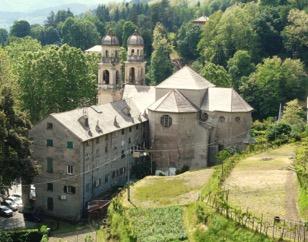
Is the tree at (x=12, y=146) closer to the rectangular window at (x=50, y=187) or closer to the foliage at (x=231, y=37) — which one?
the rectangular window at (x=50, y=187)

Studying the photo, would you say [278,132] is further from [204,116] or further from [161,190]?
[161,190]

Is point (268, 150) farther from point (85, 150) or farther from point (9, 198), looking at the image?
point (9, 198)

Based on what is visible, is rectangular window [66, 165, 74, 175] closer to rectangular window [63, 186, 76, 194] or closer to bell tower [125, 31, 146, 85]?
rectangular window [63, 186, 76, 194]

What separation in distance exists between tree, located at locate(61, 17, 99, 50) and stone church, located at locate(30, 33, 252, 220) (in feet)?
260

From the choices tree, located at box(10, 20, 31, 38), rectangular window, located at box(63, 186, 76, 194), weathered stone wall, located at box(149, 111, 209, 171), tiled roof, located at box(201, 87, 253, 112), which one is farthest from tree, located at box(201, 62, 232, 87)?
tree, located at box(10, 20, 31, 38)

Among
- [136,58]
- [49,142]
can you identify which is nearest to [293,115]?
[136,58]

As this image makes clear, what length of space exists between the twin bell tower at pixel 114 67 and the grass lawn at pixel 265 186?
25.7 meters

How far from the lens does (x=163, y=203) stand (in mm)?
48969

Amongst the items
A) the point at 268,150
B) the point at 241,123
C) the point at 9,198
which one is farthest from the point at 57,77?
the point at 268,150

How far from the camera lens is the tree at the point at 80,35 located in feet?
515

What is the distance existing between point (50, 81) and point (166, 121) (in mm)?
17782

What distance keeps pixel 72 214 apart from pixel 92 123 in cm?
979

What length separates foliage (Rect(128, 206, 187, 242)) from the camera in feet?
135

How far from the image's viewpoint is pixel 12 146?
54562 mm
